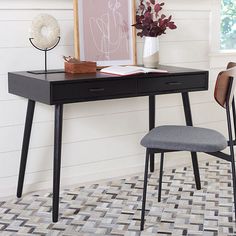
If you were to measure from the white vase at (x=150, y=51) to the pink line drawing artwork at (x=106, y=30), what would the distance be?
128 millimetres

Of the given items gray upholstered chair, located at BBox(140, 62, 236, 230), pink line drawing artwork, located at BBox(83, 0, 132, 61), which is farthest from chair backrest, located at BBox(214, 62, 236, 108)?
pink line drawing artwork, located at BBox(83, 0, 132, 61)

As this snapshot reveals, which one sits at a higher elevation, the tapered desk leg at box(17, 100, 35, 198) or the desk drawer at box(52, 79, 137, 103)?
the desk drawer at box(52, 79, 137, 103)

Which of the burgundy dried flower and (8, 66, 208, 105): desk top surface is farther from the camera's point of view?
the burgundy dried flower

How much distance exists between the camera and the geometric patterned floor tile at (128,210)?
8.03 feet

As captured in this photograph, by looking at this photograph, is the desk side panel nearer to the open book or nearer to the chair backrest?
the open book

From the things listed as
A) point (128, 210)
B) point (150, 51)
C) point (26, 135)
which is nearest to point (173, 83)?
point (150, 51)

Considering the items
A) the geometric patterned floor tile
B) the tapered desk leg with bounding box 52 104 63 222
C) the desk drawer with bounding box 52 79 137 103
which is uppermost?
the desk drawer with bounding box 52 79 137 103

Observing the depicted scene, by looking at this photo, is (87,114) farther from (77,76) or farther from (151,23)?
(151,23)

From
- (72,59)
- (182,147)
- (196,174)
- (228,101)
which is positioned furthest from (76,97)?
(196,174)

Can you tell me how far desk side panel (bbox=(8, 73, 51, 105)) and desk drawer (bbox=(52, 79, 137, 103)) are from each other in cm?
6

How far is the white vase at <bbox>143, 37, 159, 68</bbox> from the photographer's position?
296 centimetres

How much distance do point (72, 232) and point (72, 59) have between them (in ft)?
3.03

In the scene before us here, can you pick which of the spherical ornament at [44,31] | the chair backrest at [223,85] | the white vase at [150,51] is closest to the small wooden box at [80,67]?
the spherical ornament at [44,31]

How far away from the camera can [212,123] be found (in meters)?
3.63
